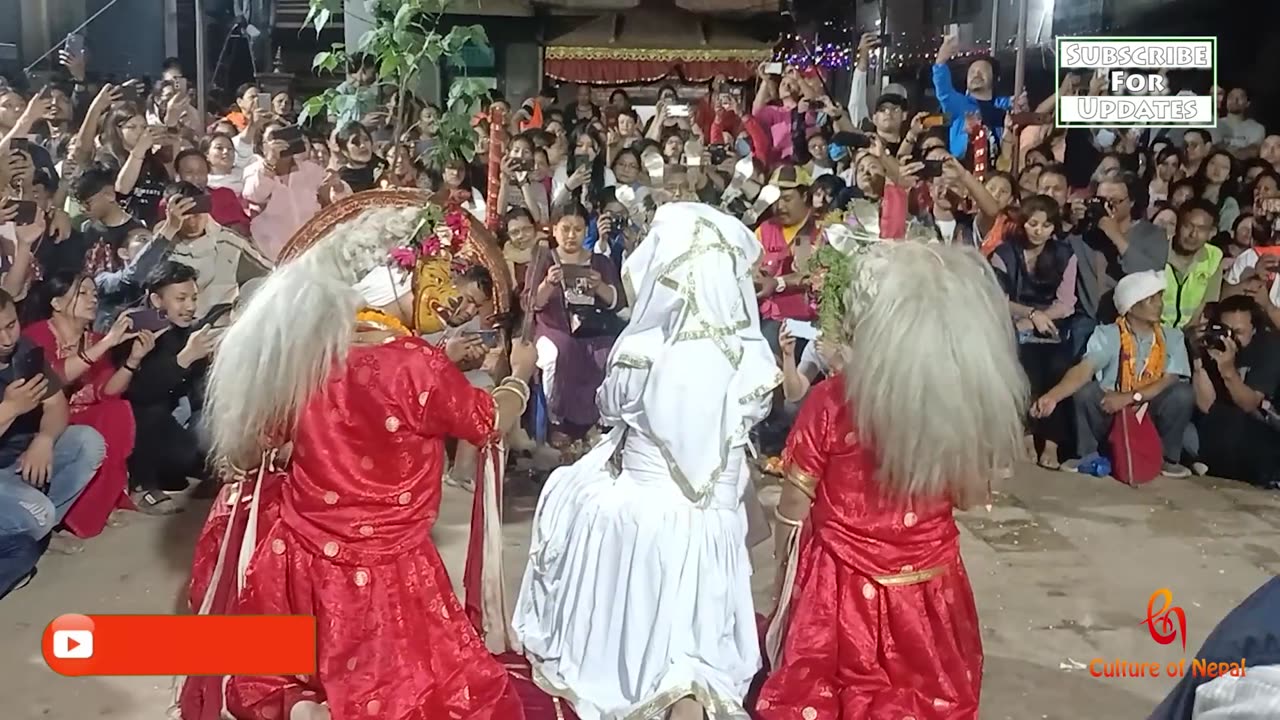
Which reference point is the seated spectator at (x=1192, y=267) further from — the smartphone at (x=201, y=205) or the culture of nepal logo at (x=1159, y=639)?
the smartphone at (x=201, y=205)

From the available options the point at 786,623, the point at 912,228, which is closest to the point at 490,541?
the point at 786,623

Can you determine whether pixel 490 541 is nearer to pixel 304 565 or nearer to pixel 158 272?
pixel 304 565

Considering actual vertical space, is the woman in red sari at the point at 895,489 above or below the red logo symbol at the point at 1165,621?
above

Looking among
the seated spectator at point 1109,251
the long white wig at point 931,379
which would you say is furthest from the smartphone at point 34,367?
the seated spectator at point 1109,251

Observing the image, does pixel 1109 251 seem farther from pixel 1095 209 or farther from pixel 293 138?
pixel 293 138

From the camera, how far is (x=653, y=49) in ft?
13.6

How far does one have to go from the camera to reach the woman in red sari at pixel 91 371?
3.41m

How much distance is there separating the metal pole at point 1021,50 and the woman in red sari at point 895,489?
1.82 m

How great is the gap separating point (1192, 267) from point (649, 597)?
292cm

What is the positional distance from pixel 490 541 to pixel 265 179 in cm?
218

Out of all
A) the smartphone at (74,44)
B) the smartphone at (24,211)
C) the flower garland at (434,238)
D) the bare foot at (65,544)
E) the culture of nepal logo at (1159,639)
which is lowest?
the culture of nepal logo at (1159,639)

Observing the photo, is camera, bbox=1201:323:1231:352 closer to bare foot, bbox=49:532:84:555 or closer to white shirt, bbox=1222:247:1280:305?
white shirt, bbox=1222:247:1280:305

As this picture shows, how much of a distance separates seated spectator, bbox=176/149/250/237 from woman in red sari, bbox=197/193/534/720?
1.88 m

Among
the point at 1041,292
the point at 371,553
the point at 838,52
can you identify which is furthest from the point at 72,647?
the point at 1041,292
